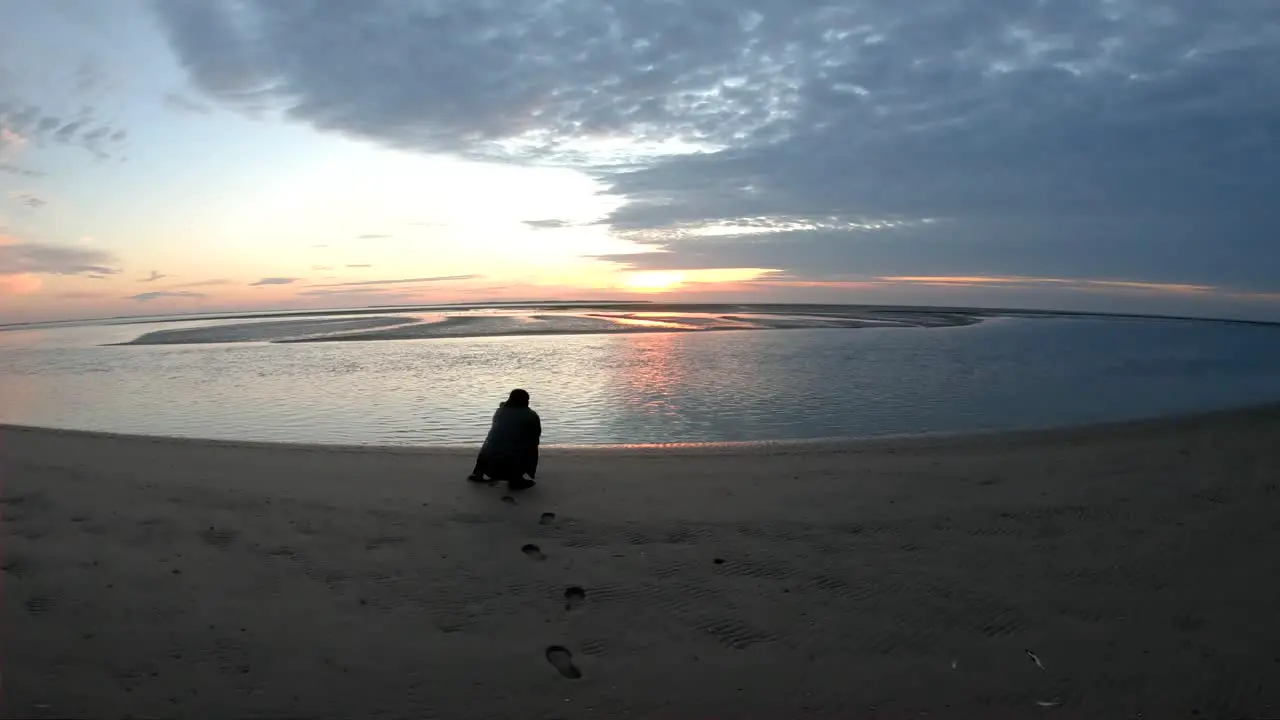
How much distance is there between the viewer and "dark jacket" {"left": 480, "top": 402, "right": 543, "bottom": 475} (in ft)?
31.2

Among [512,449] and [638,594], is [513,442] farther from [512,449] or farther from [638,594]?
[638,594]

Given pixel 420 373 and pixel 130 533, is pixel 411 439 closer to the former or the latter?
pixel 130 533

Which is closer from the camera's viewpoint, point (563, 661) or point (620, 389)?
point (563, 661)

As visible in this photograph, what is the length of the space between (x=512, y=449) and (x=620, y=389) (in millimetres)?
11927

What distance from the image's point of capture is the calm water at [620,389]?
614 inches

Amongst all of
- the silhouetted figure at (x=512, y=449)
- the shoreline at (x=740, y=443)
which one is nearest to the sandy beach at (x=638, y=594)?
the silhouetted figure at (x=512, y=449)

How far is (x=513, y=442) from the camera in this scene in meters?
9.54

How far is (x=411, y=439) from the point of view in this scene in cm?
1400

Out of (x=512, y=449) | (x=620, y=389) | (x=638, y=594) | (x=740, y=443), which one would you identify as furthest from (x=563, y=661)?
(x=620, y=389)

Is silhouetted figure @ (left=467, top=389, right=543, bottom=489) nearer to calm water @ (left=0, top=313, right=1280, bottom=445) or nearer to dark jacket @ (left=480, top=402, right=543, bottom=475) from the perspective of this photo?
dark jacket @ (left=480, top=402, right=543, bottom=475)

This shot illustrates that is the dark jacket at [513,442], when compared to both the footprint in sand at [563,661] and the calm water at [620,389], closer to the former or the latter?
the calm water at [620,389]

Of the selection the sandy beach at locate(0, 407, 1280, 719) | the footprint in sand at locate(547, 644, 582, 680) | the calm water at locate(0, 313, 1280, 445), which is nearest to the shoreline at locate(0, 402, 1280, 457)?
the calm water at locate(0, 313, 1280, 445)

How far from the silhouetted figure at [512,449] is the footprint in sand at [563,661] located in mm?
4622

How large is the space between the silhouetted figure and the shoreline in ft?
8.08
